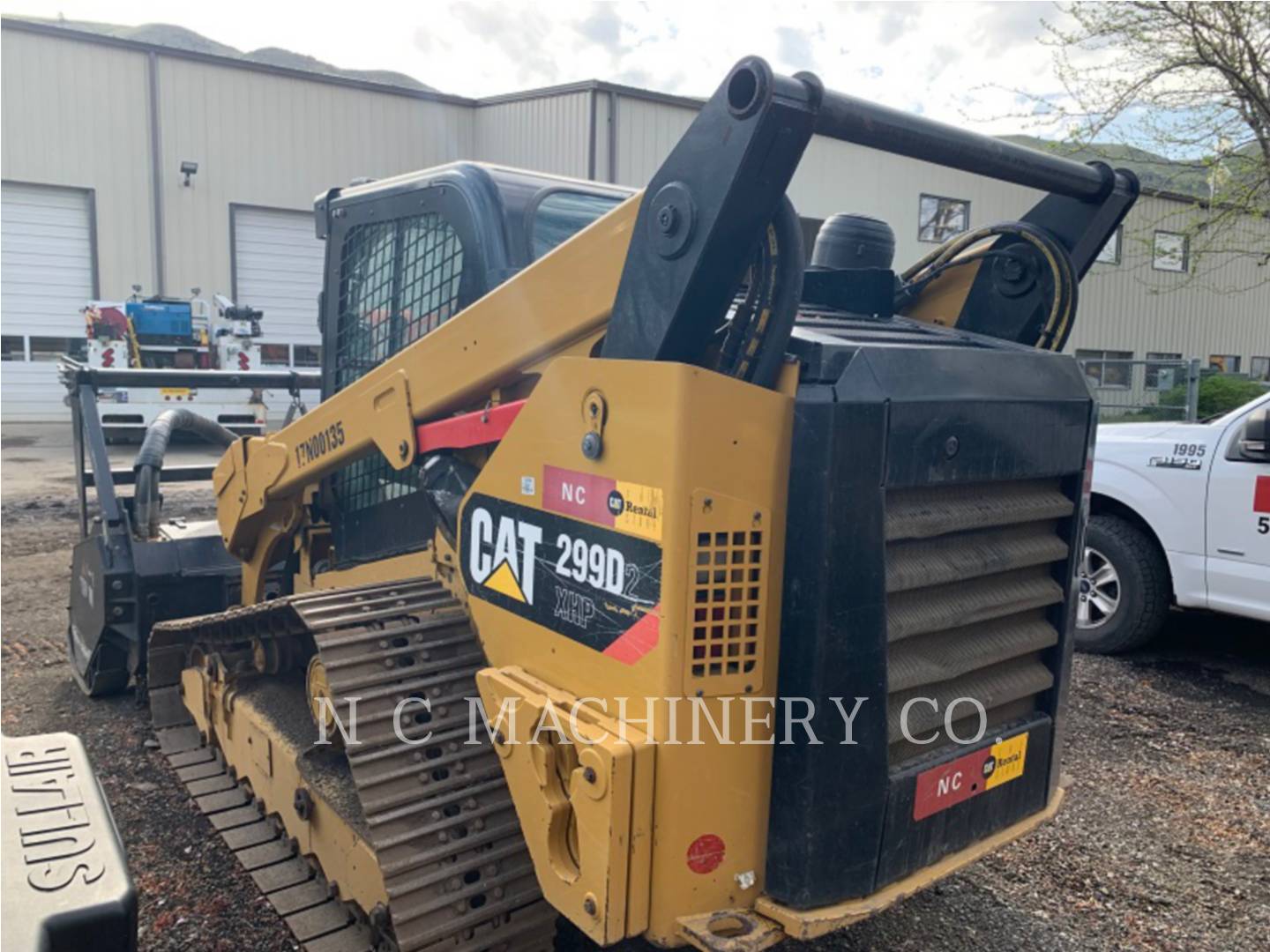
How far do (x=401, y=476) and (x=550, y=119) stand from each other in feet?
60.8

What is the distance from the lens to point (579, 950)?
297 centimetres

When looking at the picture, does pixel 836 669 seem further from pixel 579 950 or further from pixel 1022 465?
pixel 579 950

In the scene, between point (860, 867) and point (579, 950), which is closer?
point (860, 867)

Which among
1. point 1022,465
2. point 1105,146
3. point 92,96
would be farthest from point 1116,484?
point 92,96

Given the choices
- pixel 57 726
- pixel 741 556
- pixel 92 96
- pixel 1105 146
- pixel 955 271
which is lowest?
pixel 57 726

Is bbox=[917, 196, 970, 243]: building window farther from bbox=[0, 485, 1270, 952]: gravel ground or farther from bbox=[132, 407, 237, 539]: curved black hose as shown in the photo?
bbox=[132, 407, 237, 539]: curved black hose

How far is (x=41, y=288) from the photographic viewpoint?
1994 centimetres

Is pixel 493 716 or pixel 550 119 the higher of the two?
pixel 550 119

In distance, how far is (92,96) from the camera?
1956cm

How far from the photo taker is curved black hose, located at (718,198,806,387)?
2.21 meters

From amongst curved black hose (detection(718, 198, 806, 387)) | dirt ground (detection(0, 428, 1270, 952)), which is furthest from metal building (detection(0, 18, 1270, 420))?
curved black hose (detection(718, 198, 806, 387))

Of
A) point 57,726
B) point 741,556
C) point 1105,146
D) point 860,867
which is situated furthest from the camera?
point 1105,146

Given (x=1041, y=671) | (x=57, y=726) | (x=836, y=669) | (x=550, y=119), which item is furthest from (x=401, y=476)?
(x=550, y=119)

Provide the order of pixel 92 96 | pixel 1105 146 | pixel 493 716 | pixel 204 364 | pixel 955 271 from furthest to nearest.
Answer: pixel 92 96
pixel 204 364
pixel 1105 146
pixel 955 271
pixel 493 716
